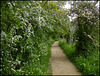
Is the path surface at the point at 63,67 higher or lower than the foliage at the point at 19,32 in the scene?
lower

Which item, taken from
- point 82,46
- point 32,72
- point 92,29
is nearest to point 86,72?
point 32,72

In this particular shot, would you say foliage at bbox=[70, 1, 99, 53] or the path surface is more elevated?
foliage at bbox=[70, 1, 99, 53]

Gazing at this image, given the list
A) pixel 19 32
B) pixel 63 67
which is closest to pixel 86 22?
pixel 63 67

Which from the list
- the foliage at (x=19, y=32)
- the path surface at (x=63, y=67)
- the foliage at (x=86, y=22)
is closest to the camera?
the foliage at (x=19, y=32)

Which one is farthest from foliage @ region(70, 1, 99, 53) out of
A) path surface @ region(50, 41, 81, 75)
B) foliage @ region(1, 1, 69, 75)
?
foliage @ region(1, 1, 69, 75)

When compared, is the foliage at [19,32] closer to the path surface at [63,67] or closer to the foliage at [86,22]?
the path surface at [63,67]

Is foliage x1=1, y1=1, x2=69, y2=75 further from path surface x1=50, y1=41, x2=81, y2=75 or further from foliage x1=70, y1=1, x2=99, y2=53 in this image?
foliage x1=70, y1=1, x2=99, y2=53

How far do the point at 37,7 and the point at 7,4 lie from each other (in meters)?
1.33

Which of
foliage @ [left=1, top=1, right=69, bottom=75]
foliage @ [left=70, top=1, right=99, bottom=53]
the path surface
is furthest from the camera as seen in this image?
foliage @ [left=70, top=1, right=99, bottom=53]

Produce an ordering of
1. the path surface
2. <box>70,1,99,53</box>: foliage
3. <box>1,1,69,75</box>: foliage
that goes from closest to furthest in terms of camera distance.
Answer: <box>1,1,69,75</box>: foliage → the path surface → <box>70,1,99,53</box>: foliage

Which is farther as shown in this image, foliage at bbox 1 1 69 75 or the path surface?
the path surface

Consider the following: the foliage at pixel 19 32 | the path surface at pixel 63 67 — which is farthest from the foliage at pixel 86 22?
the foliage at pixel 19 32

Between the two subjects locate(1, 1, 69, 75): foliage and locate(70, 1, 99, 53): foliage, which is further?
locate(70, 1, 99, 53): foliage

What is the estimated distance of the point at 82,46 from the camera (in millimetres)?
7637
